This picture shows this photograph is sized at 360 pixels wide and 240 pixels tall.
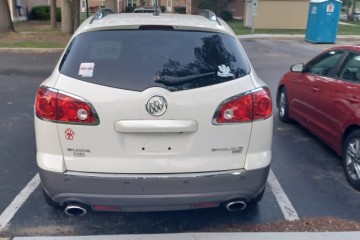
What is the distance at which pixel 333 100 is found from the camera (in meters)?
4.88

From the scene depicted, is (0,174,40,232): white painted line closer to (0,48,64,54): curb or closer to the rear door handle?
the rear door handle

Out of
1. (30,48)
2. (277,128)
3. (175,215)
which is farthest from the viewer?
(30,48)

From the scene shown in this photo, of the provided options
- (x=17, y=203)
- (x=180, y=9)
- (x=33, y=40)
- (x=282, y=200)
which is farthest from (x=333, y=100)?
(x=180, y=9)

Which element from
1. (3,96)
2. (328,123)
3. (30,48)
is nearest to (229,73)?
(328,123)

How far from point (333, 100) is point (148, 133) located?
2.98m

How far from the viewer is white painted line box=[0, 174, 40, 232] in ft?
11.5

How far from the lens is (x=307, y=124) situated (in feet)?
19.0

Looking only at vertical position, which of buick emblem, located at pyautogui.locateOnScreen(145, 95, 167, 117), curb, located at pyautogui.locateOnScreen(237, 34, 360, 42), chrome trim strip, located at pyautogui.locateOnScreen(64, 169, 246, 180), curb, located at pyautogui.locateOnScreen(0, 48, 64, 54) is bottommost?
curb, located at pyautogui.locateOnScreen(237, 34, 360, 42)

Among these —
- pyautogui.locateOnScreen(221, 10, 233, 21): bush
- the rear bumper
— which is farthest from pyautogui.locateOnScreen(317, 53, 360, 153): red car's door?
pyautogui.locateOnScreen(221, 10, 233, 21): bush

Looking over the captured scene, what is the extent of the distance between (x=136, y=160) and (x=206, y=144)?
1.70ft

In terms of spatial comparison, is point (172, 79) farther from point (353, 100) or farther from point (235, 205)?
point (353, 100)

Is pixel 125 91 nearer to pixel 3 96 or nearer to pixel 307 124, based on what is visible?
pixel 307 124

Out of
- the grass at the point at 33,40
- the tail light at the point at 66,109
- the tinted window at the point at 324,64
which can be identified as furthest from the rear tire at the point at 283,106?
the grass at the point at 33,40

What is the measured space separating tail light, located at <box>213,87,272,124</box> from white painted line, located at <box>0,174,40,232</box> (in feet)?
6.90
